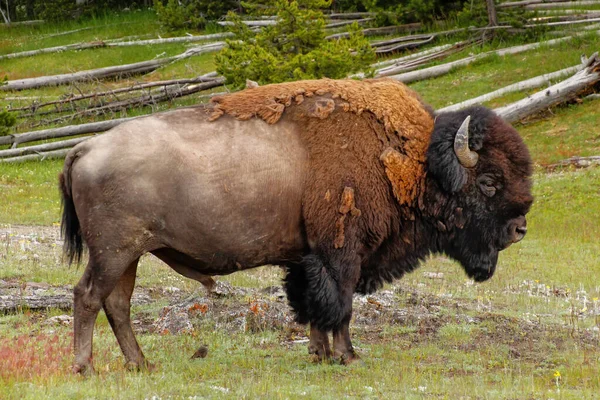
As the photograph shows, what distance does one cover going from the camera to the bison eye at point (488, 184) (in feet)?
29.8

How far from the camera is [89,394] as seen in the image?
21.8 feet

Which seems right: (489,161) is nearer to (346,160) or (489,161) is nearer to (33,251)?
(346,160)

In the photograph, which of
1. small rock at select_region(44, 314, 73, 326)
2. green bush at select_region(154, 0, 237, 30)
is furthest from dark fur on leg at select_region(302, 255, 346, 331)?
green bush at select_region(154, 0, 237, 30)

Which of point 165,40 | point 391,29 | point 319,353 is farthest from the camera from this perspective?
point 165,40

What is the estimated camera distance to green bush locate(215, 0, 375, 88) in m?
21.7

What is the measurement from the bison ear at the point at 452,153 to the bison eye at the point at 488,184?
0.54ft

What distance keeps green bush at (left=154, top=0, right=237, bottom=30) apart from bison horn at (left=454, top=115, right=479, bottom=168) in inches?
1370

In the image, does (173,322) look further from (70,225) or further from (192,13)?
(192,13)

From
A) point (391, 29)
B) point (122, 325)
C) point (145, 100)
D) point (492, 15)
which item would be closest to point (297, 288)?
point (122, 325)

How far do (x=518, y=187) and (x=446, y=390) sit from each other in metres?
2.55

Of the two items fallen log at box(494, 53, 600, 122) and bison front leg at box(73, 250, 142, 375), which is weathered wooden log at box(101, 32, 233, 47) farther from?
bison front leg at box(73, 250, 142, 375)

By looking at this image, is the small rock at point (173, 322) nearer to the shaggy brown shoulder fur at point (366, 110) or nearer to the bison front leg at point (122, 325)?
the bison front leg at point (122, 325)

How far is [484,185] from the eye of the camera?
911cm

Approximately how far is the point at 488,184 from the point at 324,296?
206 centimetres
